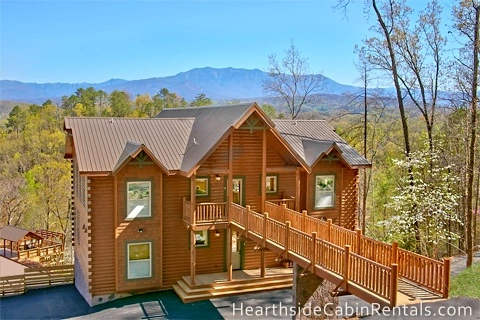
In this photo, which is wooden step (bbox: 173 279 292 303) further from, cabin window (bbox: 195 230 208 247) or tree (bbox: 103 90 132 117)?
tree (bbox: 103 90 132 117)

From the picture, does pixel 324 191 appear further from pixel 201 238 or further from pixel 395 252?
pixel 395 252

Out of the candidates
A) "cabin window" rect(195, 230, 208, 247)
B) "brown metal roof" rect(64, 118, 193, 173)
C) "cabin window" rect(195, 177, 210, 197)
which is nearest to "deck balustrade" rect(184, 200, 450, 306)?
"cabin window" rect(195, 177, 210, 197)

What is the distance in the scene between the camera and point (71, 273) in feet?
72.4

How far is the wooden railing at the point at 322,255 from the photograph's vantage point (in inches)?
416

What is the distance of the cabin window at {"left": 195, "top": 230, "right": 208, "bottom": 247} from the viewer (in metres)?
19.5

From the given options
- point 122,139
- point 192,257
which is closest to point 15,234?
point 122,139

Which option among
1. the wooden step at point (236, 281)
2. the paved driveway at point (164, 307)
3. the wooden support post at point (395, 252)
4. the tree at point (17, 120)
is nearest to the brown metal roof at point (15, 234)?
the paved driveway at point (164, 307)

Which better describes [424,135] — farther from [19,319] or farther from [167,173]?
[19,319]

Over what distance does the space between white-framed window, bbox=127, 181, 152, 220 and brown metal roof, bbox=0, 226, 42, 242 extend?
1638 cm

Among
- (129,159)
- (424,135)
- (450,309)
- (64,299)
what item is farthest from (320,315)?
(424,135)

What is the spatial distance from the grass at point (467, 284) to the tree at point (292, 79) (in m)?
21.4

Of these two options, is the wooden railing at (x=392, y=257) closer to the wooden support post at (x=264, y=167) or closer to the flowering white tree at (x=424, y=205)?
the wooden support post at (x=264, y=167)

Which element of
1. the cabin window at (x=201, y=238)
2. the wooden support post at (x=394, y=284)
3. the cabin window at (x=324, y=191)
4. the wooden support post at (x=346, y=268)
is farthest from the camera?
the cabin window at (x=324, y=191)

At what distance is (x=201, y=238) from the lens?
19656 mm
